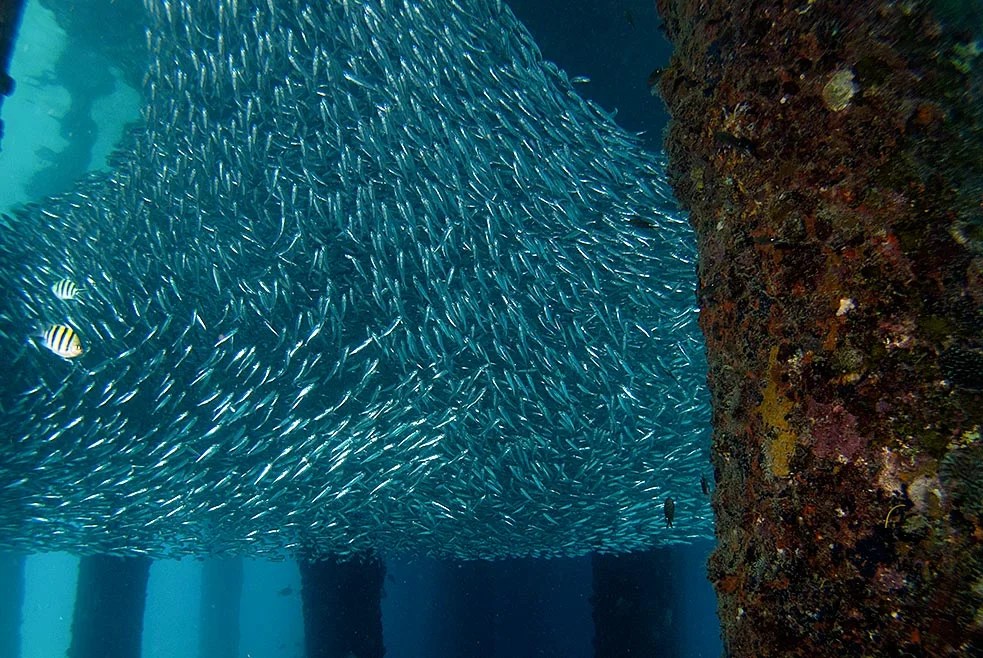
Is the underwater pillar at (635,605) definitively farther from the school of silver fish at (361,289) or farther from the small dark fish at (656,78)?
the small dark fish at (656,78)

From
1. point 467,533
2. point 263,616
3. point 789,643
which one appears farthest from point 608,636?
point 263,616

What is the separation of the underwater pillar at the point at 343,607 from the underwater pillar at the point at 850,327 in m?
16.8

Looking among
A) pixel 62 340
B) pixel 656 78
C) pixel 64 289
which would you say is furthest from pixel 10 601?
pixel 656 78

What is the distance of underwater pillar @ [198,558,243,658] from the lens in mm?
49500

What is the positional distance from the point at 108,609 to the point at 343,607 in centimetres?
925

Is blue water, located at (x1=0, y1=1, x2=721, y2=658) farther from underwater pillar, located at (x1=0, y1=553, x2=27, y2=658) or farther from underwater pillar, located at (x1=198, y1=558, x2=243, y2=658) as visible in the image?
underwater pillar, located at (x1=198, y1=558, x2=243, y2=658)

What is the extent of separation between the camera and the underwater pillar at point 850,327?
119 centimetres

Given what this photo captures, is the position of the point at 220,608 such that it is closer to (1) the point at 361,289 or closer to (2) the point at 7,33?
(1) the point at 361,289

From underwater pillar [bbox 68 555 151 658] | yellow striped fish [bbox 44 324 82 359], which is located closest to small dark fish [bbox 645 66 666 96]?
yellow striped fish [bbox 44 324 82 359]

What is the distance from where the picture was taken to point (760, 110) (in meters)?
1.70

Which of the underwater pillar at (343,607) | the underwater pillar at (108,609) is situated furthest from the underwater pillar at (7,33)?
the underwater pillar at (108,609)

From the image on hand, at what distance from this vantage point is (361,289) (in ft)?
33.2

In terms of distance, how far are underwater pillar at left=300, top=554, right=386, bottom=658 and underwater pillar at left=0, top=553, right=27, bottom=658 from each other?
18.1m

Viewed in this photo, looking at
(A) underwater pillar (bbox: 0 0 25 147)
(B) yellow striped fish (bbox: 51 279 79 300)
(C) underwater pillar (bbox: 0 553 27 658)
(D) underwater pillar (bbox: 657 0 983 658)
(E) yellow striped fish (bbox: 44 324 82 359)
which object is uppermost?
(A) underwater pillar (bbox: 0 0 25 147)
